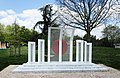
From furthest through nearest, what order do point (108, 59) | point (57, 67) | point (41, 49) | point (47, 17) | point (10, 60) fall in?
point (47, 17), point (108, 59), point (10, 60), point (41, 49), point (57, 67)

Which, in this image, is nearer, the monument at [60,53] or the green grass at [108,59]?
the monument at [60,53]

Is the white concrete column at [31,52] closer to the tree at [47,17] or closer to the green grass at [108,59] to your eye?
the green grass at [108,59]

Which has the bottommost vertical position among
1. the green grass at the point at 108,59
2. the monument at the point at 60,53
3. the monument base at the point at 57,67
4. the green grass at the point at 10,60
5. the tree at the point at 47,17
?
the green grass at the point at 108,59

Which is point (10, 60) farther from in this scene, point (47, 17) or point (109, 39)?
point (109, 39)

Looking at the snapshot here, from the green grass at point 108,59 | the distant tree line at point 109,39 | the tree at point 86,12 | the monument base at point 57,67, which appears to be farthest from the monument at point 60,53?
the distant tree line at point 109,39

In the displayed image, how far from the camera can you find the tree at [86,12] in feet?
55.0

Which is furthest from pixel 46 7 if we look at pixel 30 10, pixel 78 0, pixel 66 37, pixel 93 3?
pixel 66 37

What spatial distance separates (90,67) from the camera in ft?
25.4

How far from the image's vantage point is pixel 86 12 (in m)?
17.0

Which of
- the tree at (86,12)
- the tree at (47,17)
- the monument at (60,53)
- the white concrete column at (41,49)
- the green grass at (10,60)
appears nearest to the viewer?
the monument at (60,53)

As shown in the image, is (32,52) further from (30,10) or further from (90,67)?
(30,10)

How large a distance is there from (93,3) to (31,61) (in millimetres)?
10392

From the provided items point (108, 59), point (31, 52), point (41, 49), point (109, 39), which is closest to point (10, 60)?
point (31, 52)

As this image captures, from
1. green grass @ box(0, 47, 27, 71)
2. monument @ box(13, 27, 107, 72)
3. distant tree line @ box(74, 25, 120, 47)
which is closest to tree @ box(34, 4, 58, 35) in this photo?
green grass @ box(0, 47, 27, 71)
